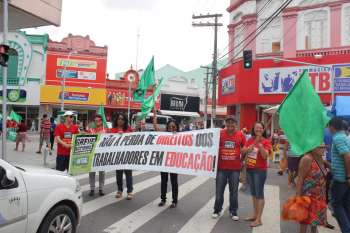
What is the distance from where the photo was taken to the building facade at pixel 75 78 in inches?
1599

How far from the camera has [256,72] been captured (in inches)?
1000

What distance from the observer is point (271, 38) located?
27.7 metres

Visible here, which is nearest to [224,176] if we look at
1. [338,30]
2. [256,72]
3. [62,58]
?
[256,72]

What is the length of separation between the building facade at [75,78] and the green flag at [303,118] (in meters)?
36.3

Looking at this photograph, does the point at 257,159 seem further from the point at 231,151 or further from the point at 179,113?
the point at 179,113

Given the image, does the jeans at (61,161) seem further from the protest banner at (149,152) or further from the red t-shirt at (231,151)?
the red t-shirt at (231,151)

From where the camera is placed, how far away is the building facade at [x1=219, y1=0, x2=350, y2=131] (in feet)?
76.9

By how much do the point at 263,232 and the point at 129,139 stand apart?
3442 millimetres

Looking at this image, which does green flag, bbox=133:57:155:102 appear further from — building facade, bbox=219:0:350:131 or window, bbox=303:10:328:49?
window, bbox=303:10:328:49

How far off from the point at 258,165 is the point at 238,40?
2468 centimetres

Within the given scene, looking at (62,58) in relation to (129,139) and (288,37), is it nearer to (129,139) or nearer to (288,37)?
(288,37)

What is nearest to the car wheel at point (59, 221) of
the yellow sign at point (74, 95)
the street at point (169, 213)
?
the street at point (169, 213)

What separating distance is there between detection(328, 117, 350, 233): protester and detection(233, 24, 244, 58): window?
24405 mm

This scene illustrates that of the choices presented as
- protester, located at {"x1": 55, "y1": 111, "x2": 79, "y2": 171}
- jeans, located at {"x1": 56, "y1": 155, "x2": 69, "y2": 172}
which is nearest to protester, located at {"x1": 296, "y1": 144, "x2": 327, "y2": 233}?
protester, located at {"x1": 55, "y1": 111, "x2": 79, "y2": 171}
